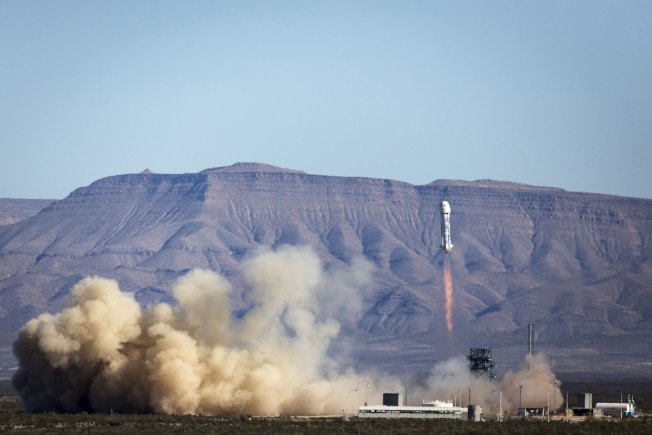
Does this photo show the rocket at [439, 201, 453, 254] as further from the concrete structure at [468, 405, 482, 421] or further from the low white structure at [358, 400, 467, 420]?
the concrete structure at [468, 405, 482, 421]

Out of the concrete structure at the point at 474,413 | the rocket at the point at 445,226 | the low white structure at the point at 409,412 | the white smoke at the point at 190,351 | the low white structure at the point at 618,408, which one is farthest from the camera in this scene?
the rocket at the point at 445,226

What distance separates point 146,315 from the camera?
389 ft

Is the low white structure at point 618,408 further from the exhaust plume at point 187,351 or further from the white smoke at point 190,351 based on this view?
the exhaust plume at point 187,351

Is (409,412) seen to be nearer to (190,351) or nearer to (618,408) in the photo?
(190,351)

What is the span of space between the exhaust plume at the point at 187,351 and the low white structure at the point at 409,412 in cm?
735

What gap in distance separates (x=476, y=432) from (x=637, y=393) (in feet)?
255

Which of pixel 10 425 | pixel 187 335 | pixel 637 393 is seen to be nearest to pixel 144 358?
pixel 187 335

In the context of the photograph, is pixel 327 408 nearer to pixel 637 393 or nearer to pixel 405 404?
pixel 405 404

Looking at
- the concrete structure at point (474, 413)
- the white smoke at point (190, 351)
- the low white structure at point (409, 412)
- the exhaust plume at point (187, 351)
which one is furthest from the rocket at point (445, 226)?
the concrete structure at point (474, 413)

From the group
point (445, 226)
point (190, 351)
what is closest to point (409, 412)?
point (190, 351)

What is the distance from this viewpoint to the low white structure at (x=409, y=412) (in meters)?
116

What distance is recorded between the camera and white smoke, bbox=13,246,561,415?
113250 mm

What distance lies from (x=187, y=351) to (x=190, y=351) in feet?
1.41

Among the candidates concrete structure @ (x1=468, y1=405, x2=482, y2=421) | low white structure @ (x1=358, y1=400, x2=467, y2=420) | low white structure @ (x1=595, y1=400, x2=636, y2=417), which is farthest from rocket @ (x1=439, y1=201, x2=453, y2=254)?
low white structure @ (x1=595, y1=400, x2=636, y2=417)
